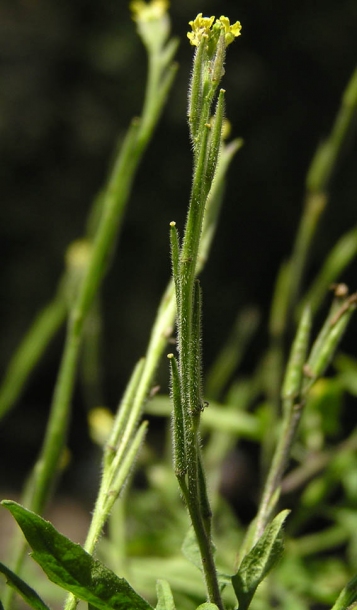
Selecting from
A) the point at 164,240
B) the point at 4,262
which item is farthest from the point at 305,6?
the point at 4,262

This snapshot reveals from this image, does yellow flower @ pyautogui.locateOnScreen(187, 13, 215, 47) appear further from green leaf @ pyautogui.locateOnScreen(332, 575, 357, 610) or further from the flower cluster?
green leaf @ pyautogui.locateOnScreen(332, 575, 357, 610)

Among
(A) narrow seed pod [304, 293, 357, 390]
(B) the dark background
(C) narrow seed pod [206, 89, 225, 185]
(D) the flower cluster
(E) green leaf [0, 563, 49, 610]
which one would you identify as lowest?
(E) green leaf [0, 563, 49, 610]

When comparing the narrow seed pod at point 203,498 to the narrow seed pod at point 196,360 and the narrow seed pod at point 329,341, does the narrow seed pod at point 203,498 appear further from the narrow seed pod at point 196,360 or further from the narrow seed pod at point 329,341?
the narrow seed pod at point 329,341

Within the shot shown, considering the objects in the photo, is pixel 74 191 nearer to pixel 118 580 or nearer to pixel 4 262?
pixel 4 262

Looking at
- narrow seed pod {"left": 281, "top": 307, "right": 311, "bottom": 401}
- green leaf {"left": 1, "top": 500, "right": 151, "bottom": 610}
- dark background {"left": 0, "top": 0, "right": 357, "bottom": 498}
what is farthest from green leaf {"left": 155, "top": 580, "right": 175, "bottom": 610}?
dark background {"left": 0, "top": 0, "right": 357, "bottom": 498}

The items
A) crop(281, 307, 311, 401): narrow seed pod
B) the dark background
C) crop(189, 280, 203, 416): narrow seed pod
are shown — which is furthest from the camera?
the dark background

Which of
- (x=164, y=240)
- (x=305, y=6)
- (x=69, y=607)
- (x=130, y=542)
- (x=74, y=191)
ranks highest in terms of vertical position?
(x=305, y=6)

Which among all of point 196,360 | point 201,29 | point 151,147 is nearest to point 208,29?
point 201,29

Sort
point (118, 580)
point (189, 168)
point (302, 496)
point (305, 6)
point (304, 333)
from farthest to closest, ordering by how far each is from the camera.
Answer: point (189, 168) < point (305, 6) < point (302, 496) < point (304, 333) < point (118, 580)
